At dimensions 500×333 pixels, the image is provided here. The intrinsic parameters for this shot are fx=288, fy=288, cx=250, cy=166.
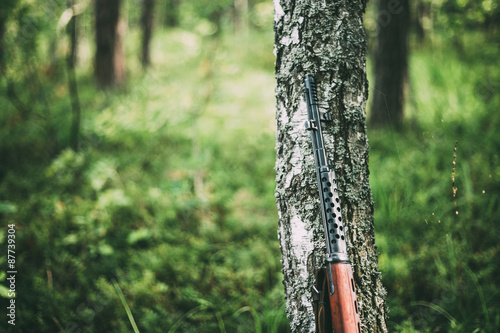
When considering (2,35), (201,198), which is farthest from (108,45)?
(201,198)

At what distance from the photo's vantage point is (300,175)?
1.48 meters

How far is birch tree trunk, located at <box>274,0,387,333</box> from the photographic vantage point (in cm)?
141

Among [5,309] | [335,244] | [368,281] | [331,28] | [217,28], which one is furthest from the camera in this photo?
[217,28]

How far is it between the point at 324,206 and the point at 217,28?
374cm

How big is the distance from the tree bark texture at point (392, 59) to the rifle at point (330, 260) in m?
3.49

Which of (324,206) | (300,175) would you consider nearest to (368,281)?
(324,206)

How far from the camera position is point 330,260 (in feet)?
4.14

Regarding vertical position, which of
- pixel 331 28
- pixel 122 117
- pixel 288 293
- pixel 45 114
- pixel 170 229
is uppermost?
pixel 45 114

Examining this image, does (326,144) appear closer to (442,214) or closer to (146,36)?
Answer: (442,214)

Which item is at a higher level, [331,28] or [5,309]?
[331,28]

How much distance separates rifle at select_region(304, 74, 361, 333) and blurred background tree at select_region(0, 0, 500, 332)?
2.46 feet

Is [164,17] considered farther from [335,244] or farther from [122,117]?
[335,244]

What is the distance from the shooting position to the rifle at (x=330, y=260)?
1253 mm

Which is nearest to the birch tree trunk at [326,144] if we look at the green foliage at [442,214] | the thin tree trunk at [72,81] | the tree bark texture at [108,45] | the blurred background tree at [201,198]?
the blurred background tree at [201,198]
